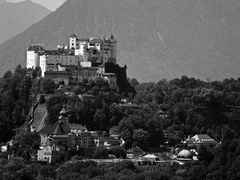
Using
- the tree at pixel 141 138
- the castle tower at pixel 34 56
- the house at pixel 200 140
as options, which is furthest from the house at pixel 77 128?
the castle tower at pixel 34 56

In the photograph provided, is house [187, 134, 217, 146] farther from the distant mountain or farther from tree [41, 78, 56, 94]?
the distant mountain

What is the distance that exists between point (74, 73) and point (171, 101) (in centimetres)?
943

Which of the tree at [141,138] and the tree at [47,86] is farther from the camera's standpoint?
the tree at [47,86]

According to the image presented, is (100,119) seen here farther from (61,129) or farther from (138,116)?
(61,129)

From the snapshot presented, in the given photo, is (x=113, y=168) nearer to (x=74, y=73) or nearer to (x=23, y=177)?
(x=23, y=177)

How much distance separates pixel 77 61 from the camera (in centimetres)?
10462

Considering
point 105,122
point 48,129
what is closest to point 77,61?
point 105,122

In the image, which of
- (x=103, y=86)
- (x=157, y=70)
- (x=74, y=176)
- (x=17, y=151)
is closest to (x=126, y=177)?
(x=74, y=176)

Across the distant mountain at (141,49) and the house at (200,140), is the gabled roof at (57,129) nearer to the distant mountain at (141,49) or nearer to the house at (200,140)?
the house at (200,140)

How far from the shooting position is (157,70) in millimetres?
187875

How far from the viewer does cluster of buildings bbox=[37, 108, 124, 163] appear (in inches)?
3573

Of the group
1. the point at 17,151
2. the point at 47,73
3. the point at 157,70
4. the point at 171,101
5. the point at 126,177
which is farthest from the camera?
the point at 157,70

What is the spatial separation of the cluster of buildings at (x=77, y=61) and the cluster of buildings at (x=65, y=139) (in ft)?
18.4

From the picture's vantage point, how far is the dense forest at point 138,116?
288 feet
